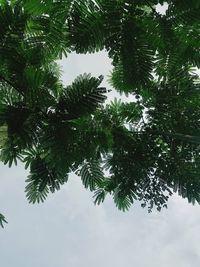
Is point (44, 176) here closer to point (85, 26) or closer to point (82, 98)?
point (82, 98)

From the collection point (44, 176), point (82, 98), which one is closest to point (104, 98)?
point (82, 98)

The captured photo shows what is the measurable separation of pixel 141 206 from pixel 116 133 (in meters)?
1.07

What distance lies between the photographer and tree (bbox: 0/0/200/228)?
464 cm

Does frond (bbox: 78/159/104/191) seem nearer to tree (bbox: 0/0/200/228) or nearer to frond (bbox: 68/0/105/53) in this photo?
tree (bbox: 0/0/200/228)

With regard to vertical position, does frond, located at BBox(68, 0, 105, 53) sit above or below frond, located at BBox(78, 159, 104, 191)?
above

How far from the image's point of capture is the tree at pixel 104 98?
464 centimetres

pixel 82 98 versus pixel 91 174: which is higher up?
pixel 91 174

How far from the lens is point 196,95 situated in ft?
20.6

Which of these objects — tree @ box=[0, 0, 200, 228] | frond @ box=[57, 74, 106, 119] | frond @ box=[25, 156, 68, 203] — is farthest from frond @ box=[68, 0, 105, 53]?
frond @ box=[25, 156, 68, 203]

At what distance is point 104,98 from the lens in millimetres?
4633

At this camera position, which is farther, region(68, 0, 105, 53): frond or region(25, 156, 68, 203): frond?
region(25, 156, 68, 203): frond

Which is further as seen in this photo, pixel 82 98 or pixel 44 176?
pixel 44 176

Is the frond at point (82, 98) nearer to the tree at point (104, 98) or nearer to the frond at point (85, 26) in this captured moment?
the tree at point (104, 98)

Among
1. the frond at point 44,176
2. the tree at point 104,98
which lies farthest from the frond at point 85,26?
the frond at point 44,176
